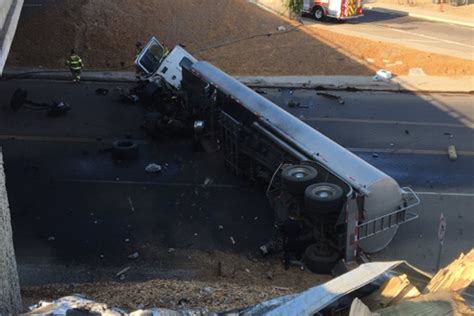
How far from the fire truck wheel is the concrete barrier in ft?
74.9

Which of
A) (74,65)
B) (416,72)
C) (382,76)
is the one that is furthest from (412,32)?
(74,65)

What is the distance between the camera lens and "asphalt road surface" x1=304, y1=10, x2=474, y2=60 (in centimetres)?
2575

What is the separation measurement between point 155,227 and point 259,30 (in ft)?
55.3

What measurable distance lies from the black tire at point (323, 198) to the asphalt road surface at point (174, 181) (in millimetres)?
1621

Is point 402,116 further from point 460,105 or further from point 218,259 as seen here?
point 218,259

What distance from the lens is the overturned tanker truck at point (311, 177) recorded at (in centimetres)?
934

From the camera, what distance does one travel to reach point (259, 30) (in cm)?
2659

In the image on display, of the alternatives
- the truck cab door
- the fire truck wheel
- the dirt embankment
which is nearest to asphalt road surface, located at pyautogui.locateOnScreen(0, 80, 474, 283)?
the truck cab door

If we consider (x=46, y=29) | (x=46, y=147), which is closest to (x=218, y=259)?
(x=46, y=147)

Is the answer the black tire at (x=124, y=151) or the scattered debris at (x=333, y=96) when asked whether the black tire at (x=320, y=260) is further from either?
the scattered debris at (x=333, y=96)

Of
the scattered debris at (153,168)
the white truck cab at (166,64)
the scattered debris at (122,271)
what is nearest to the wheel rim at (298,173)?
the scattered debris at (122,271)

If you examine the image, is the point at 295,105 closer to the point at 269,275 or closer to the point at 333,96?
the point at 333,96

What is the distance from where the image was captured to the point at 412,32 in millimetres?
29953

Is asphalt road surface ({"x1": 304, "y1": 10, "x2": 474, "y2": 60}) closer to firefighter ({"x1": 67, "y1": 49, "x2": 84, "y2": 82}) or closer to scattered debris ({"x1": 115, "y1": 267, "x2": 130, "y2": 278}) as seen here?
firefighter ({"x1": 67, "y1": 49, "x2": 84, "y2": 82})
